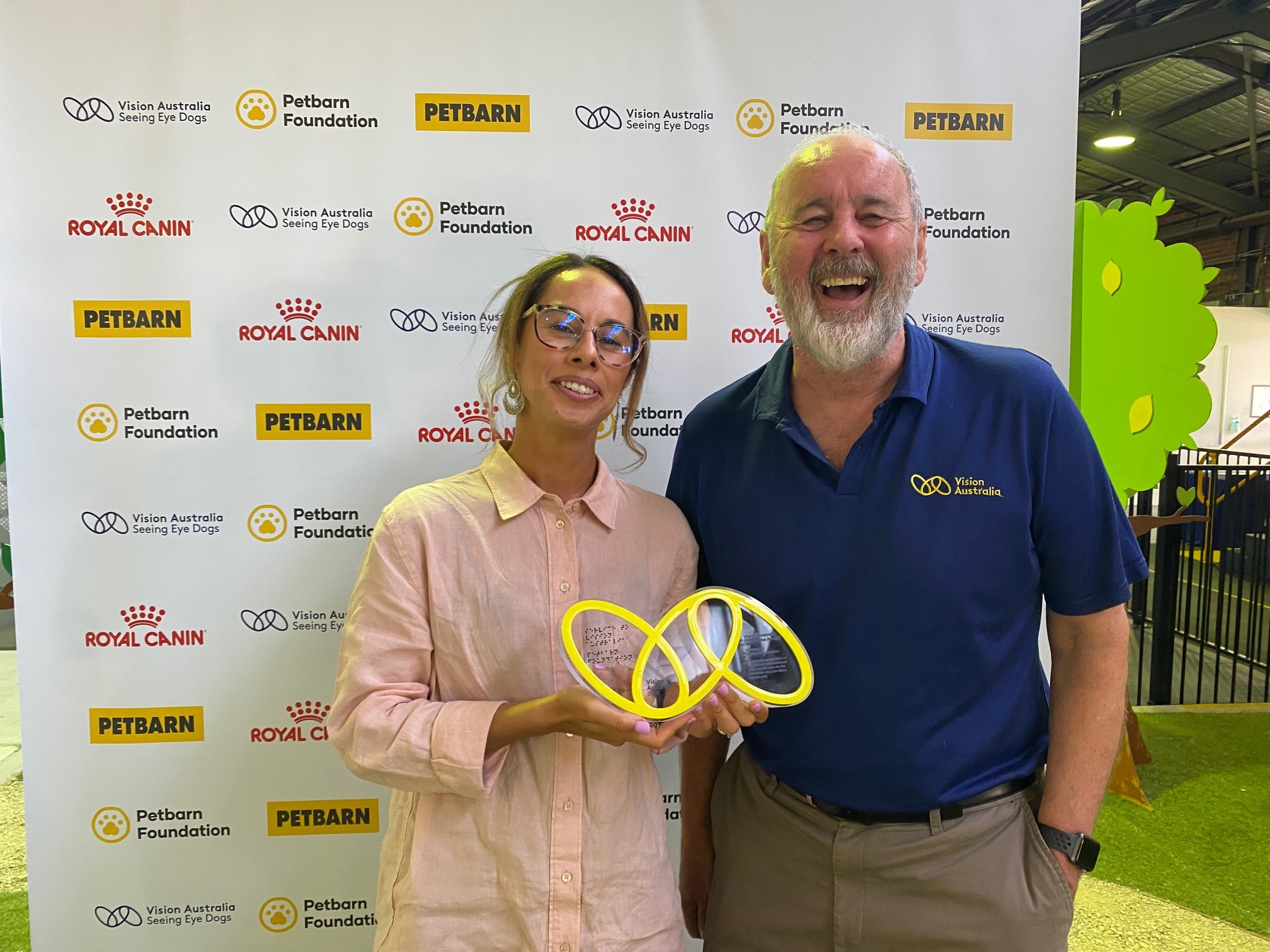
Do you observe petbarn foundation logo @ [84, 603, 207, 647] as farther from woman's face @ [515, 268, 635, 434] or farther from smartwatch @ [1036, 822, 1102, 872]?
smartwatch @ [1036, 822, 1102, 872]

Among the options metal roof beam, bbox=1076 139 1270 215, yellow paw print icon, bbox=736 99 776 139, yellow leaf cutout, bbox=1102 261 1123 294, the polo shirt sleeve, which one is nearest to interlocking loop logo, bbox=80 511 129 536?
yellow paw print icon, bbox=736 99 776 139

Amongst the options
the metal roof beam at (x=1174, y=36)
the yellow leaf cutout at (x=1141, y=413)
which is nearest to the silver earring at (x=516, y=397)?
the yellow leaf cutout at (x=1141, y=413)

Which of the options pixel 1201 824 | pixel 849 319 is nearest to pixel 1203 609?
pixel 1201 824

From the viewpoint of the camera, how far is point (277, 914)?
2.43m

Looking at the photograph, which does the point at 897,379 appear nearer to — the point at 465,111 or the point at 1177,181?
the point at 465,111

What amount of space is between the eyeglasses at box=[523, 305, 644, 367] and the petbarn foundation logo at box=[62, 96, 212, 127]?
4.94ft

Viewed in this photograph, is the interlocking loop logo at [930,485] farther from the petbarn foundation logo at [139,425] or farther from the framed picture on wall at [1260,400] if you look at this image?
the framed picture on wall at [1260,400]

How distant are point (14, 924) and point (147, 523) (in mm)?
1850

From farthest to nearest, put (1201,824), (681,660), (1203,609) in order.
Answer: (1203,609), (1201,824), (681,660)

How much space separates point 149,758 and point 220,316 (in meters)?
1.28

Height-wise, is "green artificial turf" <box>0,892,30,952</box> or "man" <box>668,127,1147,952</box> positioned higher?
"man" <box>668,127,1147,952</box>

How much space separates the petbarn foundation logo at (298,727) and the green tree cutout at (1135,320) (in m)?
3.11

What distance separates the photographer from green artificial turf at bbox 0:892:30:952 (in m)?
2.88

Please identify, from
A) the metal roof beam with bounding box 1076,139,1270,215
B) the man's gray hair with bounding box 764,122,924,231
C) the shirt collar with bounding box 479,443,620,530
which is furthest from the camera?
the metal roof beam with bounding box 1076,139,1270,215
